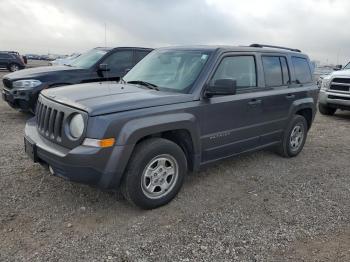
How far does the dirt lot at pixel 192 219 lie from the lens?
3207 mm

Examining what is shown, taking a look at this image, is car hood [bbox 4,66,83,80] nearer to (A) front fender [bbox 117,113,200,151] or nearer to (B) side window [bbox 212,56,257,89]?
(B) side window [bbox 212,56,257,89]

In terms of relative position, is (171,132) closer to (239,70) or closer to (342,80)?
(239,70)

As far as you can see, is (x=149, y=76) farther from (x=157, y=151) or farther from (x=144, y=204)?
(x=144, y=204)

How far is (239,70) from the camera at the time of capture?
483 centimetres

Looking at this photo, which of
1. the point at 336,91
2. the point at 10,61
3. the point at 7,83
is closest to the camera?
the point at 7,83

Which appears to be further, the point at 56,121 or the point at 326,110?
the point at 326,110

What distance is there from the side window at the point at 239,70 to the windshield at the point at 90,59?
175 inches

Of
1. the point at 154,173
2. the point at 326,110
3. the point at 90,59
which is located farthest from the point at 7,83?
the point at 326,110

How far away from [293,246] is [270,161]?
2.62 m

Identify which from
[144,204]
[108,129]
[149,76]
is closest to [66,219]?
[144,204]

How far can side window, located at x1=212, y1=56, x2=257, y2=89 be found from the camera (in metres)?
4.56

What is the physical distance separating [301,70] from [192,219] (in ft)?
12.1

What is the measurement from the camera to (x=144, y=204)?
12.5 ft

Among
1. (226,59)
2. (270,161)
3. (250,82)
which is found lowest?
(270,161)
